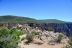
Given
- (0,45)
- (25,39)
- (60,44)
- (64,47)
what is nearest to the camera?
(0,45)

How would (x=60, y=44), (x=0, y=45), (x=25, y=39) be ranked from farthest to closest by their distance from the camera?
1. (x=25, y=39)
2. (x=60, y=44)
3. (x=0, y=45)

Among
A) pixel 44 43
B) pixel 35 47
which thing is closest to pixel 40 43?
pixel 44 43

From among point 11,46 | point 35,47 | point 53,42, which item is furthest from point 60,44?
point 11,46

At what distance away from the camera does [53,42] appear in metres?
22.7

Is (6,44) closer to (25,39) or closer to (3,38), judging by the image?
(3,38)

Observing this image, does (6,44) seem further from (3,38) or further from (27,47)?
(27,47)

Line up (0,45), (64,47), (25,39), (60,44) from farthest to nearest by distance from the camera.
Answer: (25,39)
(60,44)
(64,47)
(0,45)

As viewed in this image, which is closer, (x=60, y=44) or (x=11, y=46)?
(x=11, y=46)

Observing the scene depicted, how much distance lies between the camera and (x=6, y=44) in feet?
58.9

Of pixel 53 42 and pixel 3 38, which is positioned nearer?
pixel 3 38

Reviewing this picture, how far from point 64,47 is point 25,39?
5250mm

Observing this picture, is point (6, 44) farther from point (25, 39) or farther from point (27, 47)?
point (25, 39)

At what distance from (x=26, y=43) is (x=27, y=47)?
1.85 meters

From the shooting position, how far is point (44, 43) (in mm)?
22484
